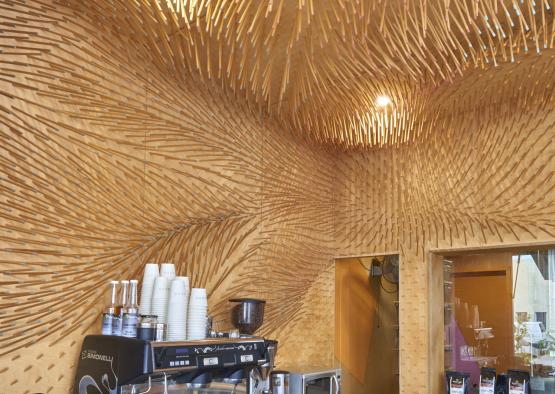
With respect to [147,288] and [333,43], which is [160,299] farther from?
[333,43]

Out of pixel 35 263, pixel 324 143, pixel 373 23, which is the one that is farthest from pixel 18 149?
pixel 324 143

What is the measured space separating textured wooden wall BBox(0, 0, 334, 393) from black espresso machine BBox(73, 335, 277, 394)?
0.80 ft

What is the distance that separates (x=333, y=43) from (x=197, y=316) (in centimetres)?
183

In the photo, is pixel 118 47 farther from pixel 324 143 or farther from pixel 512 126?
pixel 512 126

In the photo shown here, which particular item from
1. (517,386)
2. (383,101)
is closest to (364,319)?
(517,386)

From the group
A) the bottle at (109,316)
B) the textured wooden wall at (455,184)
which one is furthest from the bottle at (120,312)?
the textured wooden wall at (455,184)

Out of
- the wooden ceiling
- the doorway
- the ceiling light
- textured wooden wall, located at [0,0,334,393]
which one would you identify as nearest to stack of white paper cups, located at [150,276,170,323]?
textured wooden wall, located at [0,0,334,393]

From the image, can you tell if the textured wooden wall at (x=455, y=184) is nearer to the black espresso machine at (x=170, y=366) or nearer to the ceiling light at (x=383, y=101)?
the ceiling light at (x=383, y=101)

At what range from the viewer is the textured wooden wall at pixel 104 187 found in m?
2.79

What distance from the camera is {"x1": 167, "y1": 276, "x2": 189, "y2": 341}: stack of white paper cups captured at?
310cm

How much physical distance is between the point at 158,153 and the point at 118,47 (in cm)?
68

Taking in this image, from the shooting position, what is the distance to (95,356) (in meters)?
2.85

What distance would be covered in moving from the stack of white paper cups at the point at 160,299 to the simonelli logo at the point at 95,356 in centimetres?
38

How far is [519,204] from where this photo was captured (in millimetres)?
4547
